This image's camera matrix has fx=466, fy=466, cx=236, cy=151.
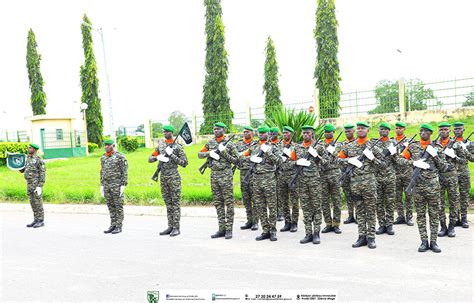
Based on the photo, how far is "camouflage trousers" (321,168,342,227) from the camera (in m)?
8.21

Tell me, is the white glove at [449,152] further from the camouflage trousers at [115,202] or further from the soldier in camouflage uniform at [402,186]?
the camouflage trousers at [115,202]

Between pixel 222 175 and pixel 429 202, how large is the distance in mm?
3339

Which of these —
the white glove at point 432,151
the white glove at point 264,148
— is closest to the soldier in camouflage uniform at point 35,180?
the white glove at point 264,148

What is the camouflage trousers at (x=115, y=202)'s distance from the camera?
8977 mm

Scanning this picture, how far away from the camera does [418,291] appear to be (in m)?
4.92

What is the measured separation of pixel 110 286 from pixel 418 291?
3422 mm

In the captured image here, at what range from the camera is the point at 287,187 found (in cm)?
877

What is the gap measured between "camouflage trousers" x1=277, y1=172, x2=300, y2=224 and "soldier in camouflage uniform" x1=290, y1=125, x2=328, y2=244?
2.98 feet

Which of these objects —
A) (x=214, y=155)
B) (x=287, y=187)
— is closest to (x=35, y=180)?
(x=214, y=155)

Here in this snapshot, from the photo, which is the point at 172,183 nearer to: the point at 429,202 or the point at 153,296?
the point at 153,296

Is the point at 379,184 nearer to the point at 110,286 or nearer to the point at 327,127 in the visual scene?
the point at 327,127

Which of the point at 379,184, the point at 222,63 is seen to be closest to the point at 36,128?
the point at 222,63

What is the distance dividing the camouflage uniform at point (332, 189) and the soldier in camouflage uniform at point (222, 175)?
5.28 ft

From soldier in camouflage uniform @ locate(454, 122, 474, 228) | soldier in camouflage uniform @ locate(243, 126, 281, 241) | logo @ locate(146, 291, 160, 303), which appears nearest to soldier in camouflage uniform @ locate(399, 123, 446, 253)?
soldier in camouflage uniform @ locate(454, 122, 474, 228)
